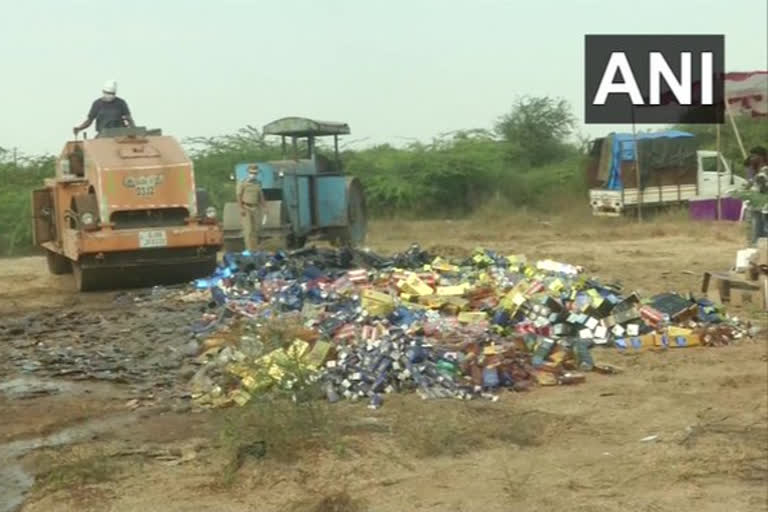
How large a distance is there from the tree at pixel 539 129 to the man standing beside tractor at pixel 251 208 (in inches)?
842

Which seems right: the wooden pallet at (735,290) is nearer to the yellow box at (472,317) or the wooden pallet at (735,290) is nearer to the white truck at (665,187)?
the yellow box at (472,317)

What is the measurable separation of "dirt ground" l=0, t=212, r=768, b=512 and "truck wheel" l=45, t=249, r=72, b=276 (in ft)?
24.8

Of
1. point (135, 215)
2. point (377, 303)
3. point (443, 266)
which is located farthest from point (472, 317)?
point (135, 215)

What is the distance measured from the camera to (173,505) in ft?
17.4

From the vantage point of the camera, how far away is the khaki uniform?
53.2ft

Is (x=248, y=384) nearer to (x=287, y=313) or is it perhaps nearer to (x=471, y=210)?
(x=287, y=313)

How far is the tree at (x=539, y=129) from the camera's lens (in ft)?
123

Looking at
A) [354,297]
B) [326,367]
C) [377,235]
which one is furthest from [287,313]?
[377,235]

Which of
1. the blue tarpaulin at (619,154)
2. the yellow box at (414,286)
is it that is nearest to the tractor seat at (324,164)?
the yellow box at (414,286)

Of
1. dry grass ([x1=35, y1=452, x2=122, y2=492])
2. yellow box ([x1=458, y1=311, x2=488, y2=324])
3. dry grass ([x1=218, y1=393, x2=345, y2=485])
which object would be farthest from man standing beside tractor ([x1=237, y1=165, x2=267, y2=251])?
dry grass ([x1=35, y1=452, x2=122, y2=492])

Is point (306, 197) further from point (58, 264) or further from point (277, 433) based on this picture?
point (277, 433)

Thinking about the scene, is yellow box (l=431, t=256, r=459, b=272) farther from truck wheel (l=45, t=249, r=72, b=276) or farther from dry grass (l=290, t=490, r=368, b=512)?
dry grass (l=290, t=490, r=368, b=512)

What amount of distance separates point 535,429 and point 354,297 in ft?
13.2

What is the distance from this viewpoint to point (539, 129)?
3806cm
